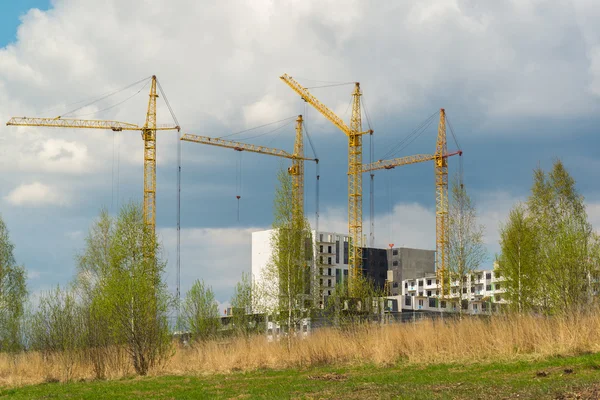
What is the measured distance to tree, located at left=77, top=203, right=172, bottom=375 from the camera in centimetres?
3669

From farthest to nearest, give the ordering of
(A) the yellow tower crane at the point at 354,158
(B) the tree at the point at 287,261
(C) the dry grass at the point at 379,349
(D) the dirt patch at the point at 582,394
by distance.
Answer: (A) the yellow tower crane at the point at 354,158 → (B) the tree at the point at 287,261 → (C) the dry grass at the point at 379,349 → (D) the dirt patch at the point at 582,394

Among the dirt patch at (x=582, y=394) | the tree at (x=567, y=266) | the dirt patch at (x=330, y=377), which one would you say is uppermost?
the tree at (x=567, y=266)

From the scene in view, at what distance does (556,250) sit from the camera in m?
38.0

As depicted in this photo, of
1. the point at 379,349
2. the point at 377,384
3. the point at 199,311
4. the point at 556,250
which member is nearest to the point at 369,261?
the point at 199,311

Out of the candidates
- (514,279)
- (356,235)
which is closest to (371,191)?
(356,235)

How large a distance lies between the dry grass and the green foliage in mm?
2348

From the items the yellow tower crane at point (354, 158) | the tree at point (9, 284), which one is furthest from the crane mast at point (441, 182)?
the tree at point (9, 284)

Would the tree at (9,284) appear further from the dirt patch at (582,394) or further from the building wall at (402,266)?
the building wall at (402,266)

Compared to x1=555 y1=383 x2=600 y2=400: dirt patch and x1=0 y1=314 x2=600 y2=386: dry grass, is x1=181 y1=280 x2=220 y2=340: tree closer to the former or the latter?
x1=0 y1=314 x2=600 y2=386: dry grass

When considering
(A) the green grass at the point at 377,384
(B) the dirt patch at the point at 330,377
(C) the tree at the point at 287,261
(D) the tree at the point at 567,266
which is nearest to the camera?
(A) the green grass at the point at 377,384

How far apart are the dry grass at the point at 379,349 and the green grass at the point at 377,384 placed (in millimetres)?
1589

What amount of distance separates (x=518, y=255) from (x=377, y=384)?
34.0 meters

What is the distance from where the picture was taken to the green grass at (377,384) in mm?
17594

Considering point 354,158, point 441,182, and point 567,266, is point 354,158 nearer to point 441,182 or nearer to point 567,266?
point 441,182
